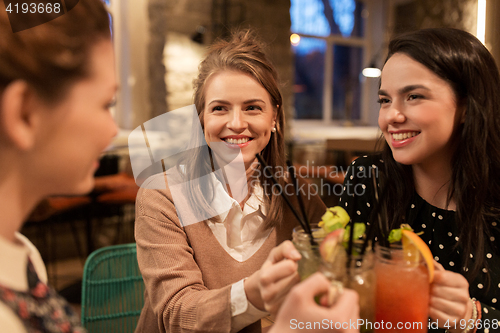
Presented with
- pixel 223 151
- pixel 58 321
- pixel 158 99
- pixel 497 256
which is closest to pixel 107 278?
pixel 223 151

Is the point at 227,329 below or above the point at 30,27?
below

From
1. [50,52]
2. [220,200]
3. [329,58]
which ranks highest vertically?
[329,58]

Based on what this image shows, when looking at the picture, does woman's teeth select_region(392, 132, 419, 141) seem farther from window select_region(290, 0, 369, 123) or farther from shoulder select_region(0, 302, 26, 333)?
window select_region(290, 0, 369, 123)

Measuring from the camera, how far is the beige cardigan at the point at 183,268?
2.64 ft

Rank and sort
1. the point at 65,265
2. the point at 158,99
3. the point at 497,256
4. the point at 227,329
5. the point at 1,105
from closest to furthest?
the point at 1,105
the point at 227,329
the point at 497,256
the point at 65,265
the point at 158,99

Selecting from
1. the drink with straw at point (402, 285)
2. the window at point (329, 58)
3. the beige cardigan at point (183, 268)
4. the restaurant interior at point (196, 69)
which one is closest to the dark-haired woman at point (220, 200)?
the beige cardigan at point (183, 268)

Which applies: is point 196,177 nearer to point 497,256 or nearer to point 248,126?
point 248,126

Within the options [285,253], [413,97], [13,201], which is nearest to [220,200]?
[285,253]

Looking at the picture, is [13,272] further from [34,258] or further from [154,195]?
[154,195]

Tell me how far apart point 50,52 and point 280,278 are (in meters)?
0.44

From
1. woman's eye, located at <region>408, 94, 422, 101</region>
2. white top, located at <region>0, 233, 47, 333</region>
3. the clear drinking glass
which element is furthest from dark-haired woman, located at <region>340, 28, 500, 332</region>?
white top, located at <region>0, 233, 47, 333</region>

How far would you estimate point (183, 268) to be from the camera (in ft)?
2.98

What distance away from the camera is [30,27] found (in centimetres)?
38

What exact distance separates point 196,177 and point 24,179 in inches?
28.1
